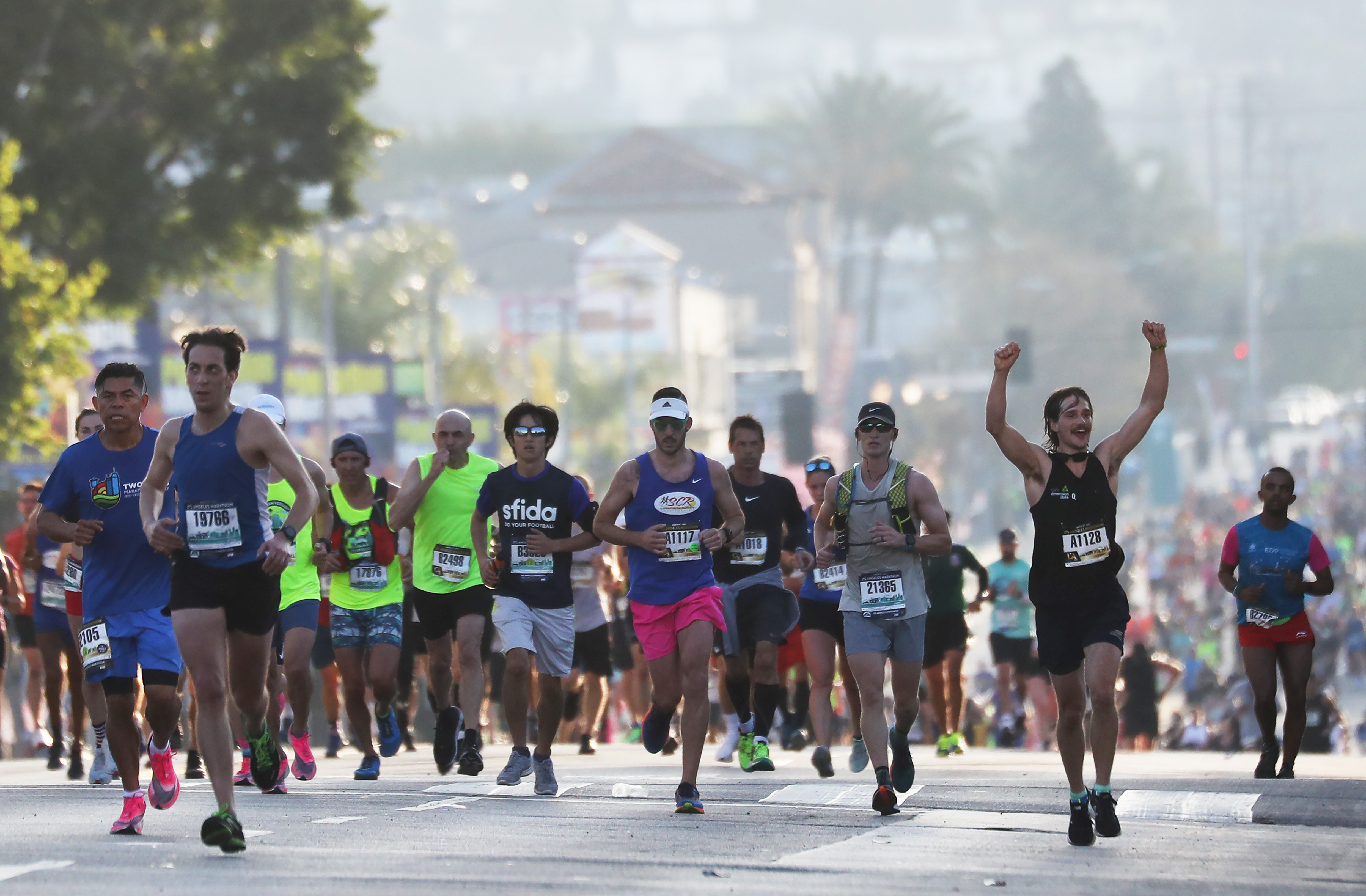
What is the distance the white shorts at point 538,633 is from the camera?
1120cm

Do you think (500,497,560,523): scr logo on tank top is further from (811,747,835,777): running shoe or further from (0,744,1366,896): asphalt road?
(811,747,835,777): running shoe

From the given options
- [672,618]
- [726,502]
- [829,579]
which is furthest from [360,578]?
[829,579]

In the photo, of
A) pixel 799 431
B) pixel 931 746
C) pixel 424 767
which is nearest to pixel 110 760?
pixel 424 767

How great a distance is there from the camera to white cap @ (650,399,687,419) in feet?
33.0

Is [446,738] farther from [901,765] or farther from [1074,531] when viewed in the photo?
[1074,531]

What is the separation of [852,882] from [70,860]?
9.75 feet

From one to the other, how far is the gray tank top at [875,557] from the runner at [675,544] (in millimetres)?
658

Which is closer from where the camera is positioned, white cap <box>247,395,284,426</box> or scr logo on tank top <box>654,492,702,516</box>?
scr logo on tank top <box>654,492,702,516</box>

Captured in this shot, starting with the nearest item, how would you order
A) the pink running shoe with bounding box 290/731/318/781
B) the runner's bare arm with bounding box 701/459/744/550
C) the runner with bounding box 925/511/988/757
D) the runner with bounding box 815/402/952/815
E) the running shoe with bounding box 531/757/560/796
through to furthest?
the runner's bare arm with bounding box 701/459/744/550 → the runner with bounding box 815/402/952/815 → the running shoe with bounding box 531/757/560/796 → the pink running shoe with bounding box 290/731/318/781 → the runner with bounding box 925/511/988/757

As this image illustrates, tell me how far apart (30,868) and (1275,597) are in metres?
7.89

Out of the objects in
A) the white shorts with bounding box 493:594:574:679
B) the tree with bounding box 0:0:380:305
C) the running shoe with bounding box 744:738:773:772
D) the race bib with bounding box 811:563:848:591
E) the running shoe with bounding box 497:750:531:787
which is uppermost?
the tree with bounding box 0:0:380:305

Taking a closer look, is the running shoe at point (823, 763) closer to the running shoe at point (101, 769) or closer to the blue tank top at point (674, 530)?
the blue tank top at point (674, 530)

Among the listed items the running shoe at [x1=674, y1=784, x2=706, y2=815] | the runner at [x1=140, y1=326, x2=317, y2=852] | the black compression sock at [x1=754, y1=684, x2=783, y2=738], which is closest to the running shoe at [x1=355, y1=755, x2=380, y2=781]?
the black compression sock at [x1=754, y1=684, x2=783, y2=738]

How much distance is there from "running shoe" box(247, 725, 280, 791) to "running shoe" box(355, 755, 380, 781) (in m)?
2.24
